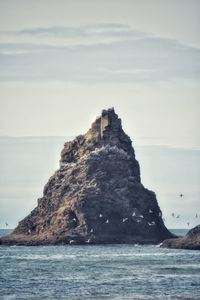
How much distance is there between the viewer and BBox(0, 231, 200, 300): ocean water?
371 feet

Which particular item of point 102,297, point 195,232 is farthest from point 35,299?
point 195,232

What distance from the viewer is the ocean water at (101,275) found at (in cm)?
11306

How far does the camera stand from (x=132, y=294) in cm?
11206

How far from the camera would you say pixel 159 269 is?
487 ft

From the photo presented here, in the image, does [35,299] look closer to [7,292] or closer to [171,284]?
[7,292]

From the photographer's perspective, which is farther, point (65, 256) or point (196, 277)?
point (65, 256)

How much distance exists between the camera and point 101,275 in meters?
138

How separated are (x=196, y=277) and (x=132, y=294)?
23048 millimetres

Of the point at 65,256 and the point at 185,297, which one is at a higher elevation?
the point at 65,256

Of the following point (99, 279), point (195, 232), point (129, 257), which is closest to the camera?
point (99, 279)

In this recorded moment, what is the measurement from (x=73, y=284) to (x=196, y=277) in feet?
56.9

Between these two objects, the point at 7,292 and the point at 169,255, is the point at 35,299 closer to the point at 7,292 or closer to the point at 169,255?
the point at 7,292

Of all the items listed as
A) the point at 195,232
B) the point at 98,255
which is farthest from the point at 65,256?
the point at 195,232

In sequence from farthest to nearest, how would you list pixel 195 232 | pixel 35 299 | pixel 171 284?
pixel 195 232 → pixel 171 284 → pixel 35 299
